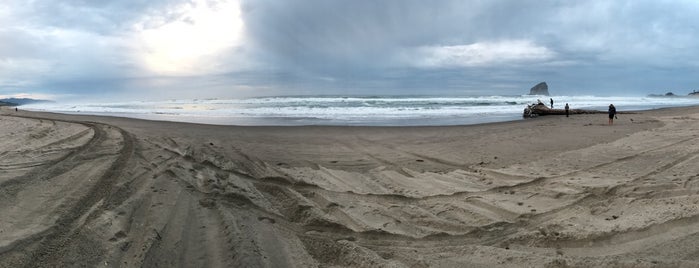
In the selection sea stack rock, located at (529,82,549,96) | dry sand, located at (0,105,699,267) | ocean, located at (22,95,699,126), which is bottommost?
dry sand, located at (0,105,699,267)

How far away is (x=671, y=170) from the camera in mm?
6410

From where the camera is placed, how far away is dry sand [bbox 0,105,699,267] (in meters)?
3.50

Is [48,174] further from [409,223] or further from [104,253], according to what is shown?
[409,223]

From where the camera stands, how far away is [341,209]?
5.08 metres

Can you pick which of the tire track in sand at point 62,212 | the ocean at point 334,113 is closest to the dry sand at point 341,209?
the tire track in sand at point 62,212

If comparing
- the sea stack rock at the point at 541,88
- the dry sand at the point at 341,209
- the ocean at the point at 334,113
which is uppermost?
the sea stack rock at the point at 541,88

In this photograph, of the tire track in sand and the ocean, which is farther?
the ocean

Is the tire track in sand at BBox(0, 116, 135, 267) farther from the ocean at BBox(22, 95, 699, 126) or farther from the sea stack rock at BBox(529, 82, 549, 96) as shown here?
the sea stack rock at BBox(529, 82, 549, 96)

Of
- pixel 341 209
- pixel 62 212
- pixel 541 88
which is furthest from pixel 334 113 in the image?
pixel 541 88

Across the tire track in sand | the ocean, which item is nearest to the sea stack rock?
the ocean

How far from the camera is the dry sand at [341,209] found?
3.50 m

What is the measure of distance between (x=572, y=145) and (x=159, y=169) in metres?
10.4

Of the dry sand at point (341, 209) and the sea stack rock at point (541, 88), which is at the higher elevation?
the sea stack rock at point (541, 88)

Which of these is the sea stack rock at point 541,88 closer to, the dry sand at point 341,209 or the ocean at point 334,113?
the ocean at point 334,113
